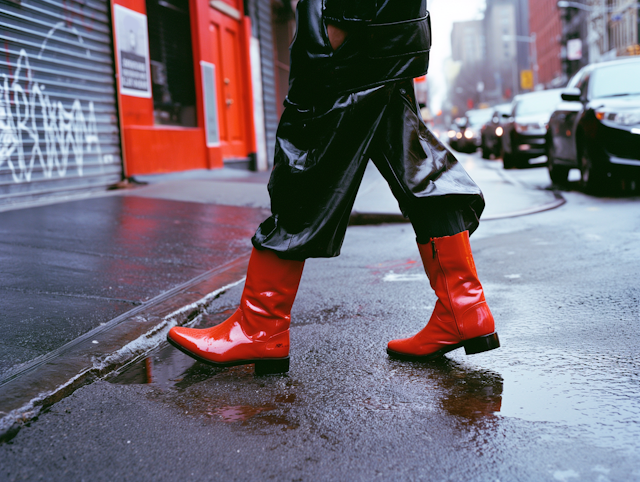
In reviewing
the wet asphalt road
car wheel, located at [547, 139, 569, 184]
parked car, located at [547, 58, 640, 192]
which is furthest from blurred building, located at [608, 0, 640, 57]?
the wet asphalt road

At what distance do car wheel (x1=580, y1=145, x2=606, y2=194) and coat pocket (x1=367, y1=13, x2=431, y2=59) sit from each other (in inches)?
256

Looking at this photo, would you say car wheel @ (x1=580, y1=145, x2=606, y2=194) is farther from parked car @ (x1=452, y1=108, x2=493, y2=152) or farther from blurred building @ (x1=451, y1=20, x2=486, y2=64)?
blurred building @ (x1=451, y1=20, x2=486, y2=64)

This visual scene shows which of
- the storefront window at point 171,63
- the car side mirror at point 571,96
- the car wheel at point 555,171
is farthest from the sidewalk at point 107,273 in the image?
the car wheel at point 555,171

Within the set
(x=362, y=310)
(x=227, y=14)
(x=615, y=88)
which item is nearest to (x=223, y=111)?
(x=227, y=14)

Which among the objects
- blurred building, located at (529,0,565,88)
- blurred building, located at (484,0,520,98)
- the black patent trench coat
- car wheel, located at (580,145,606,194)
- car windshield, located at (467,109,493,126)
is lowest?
car wheel, located at (580,145,606,194)

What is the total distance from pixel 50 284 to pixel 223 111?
9.27m

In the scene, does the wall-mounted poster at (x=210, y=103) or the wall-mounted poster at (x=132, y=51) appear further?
the wall-mounted poster at (x=210, y=103)

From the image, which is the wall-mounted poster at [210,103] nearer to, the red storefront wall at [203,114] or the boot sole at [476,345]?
the red storefront wall at [203,114]

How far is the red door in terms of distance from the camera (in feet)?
40.4

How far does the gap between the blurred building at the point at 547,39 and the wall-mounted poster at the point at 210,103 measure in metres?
60.9

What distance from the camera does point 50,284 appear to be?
3514mm

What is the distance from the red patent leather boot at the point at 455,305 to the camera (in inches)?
93.3

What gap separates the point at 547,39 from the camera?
7931cm

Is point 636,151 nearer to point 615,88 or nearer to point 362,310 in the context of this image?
point 615,88
